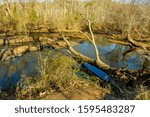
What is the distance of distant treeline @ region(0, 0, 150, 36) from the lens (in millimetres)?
21500

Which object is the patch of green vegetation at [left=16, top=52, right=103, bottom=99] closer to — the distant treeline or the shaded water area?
the shaded water area

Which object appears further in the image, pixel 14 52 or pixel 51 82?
pixel 14 52

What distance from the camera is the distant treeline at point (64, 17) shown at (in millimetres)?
21500

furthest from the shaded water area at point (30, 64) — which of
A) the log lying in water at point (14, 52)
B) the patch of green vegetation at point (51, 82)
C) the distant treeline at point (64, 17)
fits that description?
the distant treeline at point (64, 17)

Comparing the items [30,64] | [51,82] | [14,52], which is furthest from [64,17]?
[51,82]

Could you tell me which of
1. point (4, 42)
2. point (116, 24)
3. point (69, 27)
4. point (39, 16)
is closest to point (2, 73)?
point (4, 42)

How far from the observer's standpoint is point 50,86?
23.5 ft

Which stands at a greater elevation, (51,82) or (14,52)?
(51,82)

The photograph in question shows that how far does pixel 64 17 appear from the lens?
24656 mm

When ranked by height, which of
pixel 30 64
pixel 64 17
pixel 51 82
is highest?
pixel 51 82

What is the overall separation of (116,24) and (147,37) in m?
5.10

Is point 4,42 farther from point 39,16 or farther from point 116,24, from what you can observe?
point 116,24

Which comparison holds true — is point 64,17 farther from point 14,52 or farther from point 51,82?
point 51,82

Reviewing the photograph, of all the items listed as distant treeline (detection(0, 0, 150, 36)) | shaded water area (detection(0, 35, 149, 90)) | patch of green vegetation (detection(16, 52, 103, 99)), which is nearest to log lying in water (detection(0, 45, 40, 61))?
shaded water area (detection(0, 35, 149, 90))
